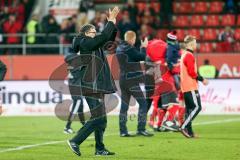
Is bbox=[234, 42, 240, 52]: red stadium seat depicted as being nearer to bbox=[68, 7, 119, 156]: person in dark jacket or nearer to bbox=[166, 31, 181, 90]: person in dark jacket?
bbox=[166, 31, 181, 90]: person in dark jacket

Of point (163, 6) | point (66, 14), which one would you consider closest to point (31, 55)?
point (66, 14)

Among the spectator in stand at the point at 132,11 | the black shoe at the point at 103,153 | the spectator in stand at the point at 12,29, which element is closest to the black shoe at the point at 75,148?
the black shoe at the point at 103,153

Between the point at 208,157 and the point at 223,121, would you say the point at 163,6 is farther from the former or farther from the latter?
A: the point at 208,157

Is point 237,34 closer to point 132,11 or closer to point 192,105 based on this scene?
point 132,11

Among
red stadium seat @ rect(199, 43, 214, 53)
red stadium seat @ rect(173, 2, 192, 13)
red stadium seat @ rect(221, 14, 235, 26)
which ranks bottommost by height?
red stadium seat @ rect(199, 43, 214, 53)

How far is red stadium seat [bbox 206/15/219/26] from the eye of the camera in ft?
112

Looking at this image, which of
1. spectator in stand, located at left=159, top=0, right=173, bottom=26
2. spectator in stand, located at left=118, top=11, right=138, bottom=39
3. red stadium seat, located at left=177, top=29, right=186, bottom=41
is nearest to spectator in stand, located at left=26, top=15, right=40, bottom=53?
spectator in stand, located at left=118, top=11, right=138, bottom=39

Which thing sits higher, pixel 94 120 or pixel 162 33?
pixel 94 120

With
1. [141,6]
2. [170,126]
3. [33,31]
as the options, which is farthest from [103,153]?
[141,6]

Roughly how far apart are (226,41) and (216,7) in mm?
3962

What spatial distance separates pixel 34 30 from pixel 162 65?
11969mm

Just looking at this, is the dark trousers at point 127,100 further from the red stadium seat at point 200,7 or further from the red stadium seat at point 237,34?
the red stadium seat at point 200,7

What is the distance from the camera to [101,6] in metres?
35.2

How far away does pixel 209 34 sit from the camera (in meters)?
33.7
